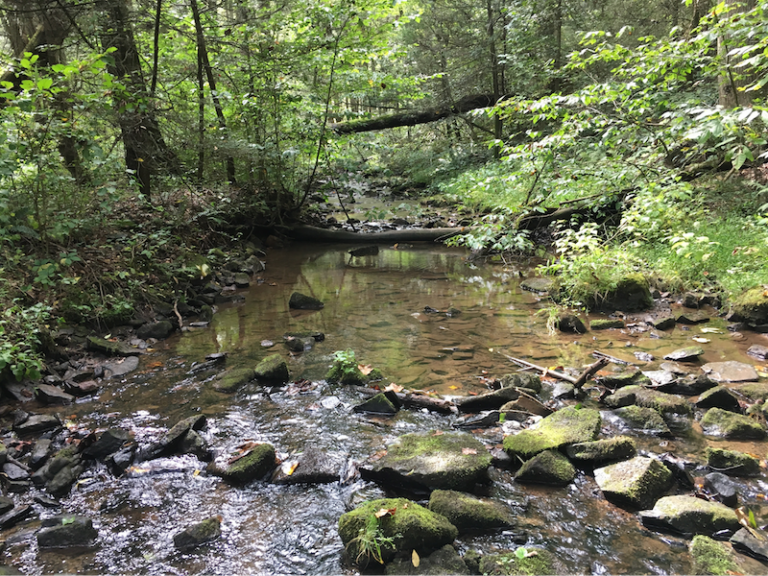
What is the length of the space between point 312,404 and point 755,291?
5.92 metres

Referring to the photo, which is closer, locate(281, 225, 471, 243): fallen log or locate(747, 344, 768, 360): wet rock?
locate(747, 344, 768, 360): wet rock

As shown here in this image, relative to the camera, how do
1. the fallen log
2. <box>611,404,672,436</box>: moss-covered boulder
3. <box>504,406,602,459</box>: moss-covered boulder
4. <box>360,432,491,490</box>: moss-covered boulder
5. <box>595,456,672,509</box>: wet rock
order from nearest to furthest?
<box>595,456,672,509</box>: wet rock
<box>360,432,491,490</box>: moss-covered boulder
<box>504,406,602,459</box>: moss-covered boulder
<box>611,404,672,436</box>: moss-covered boulder
the fallen log

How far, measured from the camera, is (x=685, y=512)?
2.79 metres

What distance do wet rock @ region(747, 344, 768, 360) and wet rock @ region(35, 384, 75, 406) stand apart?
7.59 m

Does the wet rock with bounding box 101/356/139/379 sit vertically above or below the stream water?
above

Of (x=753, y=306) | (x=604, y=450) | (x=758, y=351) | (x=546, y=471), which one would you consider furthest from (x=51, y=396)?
(x=753, y=306)

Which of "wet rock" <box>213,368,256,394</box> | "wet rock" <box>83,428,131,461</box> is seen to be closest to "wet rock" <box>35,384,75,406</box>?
"wet rock" <box>83,428,131,461</box>

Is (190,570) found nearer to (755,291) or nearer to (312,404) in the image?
(312,404)

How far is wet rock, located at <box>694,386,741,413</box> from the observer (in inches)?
159

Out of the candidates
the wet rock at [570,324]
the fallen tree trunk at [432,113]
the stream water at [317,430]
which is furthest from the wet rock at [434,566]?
the fallen tree trunk at [432,113]

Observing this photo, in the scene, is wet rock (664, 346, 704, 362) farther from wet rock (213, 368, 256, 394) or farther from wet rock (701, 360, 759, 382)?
wet rock (213, 368, 256, 394)

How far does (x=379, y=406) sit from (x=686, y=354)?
11.9 feet

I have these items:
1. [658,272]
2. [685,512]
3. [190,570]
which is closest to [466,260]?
[658,272]

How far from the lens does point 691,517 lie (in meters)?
2.77
